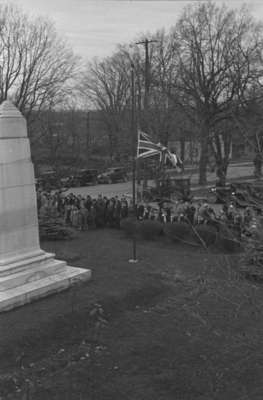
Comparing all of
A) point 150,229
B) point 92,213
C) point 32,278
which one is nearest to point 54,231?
point 92,213

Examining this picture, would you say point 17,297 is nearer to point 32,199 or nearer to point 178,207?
point 32,199

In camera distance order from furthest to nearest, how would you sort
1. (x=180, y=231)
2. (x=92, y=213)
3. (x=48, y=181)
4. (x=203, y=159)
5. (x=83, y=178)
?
(x=83, y=178)
(x=203, y=159)
(x=48, y=181)
(x=92, y=213)
(x=180, y=231)

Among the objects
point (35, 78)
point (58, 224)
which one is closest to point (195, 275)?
point (58, 224)

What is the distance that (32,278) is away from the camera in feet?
35.9

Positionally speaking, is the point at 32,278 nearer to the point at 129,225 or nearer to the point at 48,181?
the point at 129,225

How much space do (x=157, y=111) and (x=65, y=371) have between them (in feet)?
82.9

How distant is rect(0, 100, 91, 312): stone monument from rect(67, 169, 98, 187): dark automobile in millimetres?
29393

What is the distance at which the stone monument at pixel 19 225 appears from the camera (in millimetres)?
10594

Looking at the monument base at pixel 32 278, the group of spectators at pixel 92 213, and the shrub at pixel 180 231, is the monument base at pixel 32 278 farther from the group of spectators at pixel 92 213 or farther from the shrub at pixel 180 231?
the group of spectators at pixel 92 213

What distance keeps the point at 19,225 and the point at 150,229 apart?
7654mm

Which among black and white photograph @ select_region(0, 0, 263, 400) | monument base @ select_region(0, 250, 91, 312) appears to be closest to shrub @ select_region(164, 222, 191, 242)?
black and white photograph @ select_region(0, 0, 263, 400)

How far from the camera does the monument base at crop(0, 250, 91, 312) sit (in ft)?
33.3

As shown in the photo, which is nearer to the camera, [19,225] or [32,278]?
[32,278]

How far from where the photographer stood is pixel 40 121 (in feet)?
119
